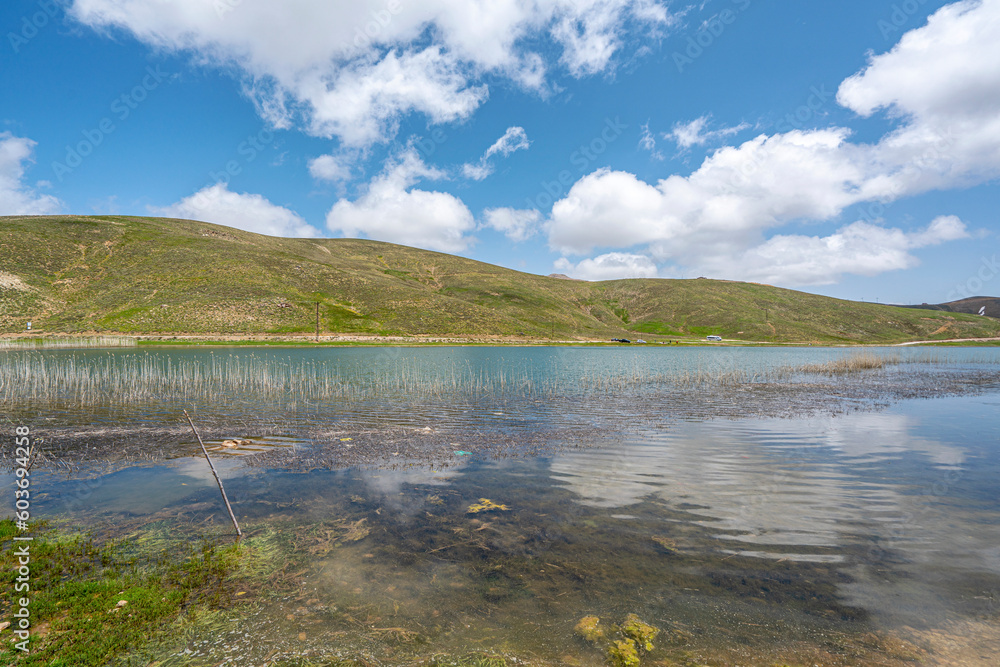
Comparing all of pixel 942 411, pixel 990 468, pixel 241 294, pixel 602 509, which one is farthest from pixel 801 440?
pixel 241 294

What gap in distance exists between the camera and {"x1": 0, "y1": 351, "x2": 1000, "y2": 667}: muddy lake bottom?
6.51 m

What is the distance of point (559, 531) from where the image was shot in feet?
33.5

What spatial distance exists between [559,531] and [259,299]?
119138mm

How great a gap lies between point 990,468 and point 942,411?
14.9 meters

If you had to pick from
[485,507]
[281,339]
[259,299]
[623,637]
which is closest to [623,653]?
[623,637]

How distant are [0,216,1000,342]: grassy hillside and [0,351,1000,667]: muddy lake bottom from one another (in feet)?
310

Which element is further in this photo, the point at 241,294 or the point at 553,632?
the point at 241,294

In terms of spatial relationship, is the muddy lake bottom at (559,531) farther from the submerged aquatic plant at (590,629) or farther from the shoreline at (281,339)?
the shoreline at (281,339)

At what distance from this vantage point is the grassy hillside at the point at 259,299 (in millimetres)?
98812

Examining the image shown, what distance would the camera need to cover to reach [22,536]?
31.2 ft

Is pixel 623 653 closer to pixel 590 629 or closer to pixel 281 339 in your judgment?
pixel 590 629

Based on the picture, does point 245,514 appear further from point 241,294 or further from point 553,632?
point 241,294

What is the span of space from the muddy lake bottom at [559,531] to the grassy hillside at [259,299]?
9450cm

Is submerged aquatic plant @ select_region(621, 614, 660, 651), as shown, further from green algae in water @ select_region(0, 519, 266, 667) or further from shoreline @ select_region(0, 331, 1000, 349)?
shoreline @ select_region(0, 331, 1000, 349)
